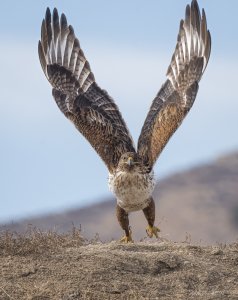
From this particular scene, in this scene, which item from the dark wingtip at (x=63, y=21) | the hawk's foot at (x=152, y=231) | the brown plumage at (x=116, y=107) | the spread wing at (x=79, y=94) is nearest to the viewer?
the brown plumage at (x=116, y=107)

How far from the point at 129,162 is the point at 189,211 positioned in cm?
4832

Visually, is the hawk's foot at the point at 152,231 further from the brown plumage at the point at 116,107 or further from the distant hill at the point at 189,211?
the distant hill at the point at 189,211

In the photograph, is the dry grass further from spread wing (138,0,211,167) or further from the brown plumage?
spread wing (138,0,211,167)

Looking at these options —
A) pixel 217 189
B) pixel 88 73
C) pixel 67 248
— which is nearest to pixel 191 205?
pixel 217 189

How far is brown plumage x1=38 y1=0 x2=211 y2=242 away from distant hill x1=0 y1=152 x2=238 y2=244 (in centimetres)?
3534

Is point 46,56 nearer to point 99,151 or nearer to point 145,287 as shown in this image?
point 99,151

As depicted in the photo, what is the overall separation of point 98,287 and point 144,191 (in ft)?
10.3

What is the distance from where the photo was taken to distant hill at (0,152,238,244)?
5809 centimetres

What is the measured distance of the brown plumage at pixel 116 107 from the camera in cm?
1425

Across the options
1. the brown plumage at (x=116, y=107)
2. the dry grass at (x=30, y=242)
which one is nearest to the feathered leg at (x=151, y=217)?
the brown plumage at (x=116, y=107)

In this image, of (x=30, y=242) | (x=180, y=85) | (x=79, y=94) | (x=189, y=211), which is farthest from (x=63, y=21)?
(x=189, y=211)

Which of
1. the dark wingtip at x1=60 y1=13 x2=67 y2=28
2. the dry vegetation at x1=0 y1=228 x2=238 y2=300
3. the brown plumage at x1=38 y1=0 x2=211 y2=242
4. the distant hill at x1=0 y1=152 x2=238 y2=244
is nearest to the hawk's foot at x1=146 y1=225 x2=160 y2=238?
the brown plumage at x1=38 y1=0 x2=211 y2=242

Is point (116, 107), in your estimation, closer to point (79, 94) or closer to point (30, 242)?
point (79, 94)

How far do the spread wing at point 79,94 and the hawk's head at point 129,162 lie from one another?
0.42 m
